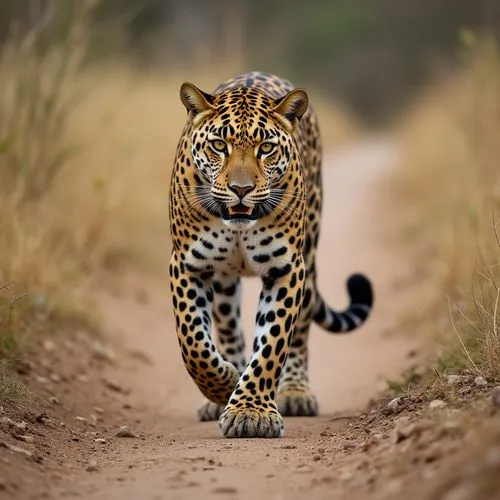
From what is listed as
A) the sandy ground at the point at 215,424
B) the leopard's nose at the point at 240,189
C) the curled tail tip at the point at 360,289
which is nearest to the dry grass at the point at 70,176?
the sandy ground at the point at 215,424

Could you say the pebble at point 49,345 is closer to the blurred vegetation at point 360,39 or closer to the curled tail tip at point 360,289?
the curled tail tip at point 360,289

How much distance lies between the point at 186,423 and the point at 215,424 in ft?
0.86

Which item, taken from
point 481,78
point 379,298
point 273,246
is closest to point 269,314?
point 273,246

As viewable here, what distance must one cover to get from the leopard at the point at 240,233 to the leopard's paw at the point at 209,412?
0.52m

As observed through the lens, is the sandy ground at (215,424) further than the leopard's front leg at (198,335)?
No

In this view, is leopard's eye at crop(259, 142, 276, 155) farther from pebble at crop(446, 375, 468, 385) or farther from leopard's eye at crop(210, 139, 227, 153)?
pebble at crop(446, 375, 468, 385)

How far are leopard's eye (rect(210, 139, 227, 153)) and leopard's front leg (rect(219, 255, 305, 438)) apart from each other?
0.65 m

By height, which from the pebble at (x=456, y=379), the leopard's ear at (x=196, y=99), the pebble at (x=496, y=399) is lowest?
the pebble at (x=496, y=399)

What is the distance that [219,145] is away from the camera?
6422mm

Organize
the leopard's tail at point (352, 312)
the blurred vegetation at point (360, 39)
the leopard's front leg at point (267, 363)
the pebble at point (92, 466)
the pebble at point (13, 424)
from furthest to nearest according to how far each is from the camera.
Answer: the blurred vegetation at point (360, 39) < the leopard's tail at point (352, 312) < the leopard's front leg at point (267, 363) < the pebble at point (13, 424) < the pebble at point (92, 466)

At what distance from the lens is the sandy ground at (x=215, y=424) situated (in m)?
4.93

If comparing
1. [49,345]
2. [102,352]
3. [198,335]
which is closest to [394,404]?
[198,335]

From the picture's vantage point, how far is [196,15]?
34156mm

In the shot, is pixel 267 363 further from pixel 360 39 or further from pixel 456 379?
pixel 360 39
